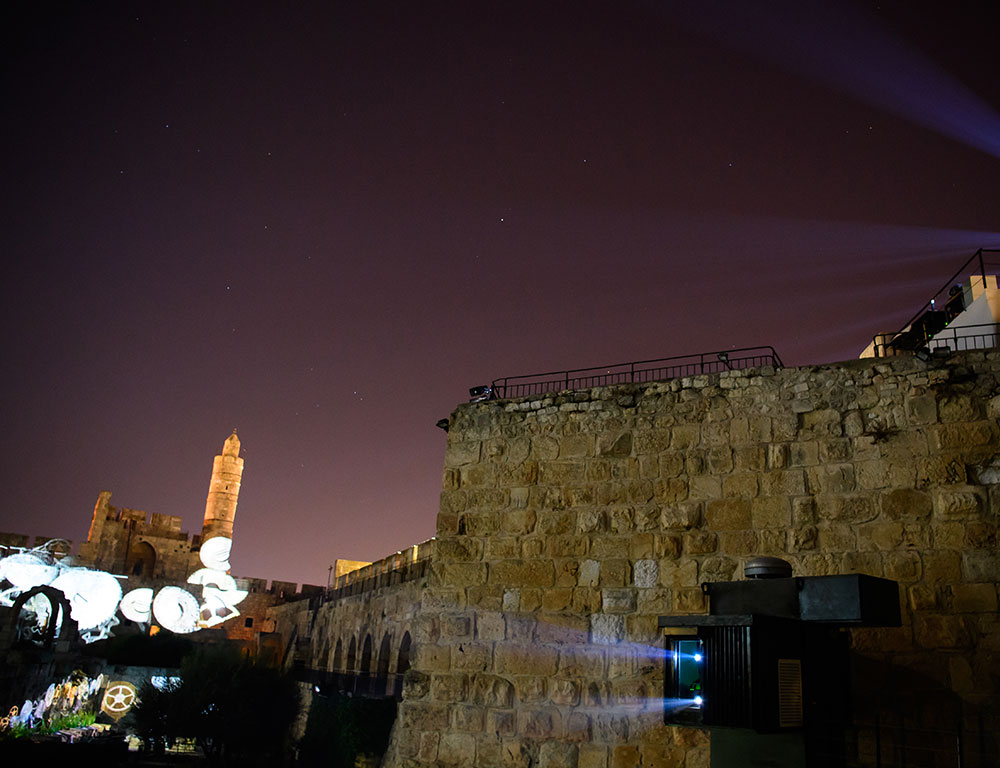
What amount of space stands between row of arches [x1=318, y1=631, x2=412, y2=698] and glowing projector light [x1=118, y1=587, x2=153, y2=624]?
11.3 metres

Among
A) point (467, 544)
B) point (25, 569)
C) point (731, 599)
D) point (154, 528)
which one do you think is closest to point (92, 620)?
point (25, 569)

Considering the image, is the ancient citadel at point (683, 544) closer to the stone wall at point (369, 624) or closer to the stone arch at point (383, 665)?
the stone wall at point (369, 624)

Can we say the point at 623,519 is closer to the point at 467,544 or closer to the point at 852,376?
the point at 467,544

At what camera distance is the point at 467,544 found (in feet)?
19.7

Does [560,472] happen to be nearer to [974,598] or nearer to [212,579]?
[974,598]

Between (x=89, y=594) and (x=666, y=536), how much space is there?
29040mm

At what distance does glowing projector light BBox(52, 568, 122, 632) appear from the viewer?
27.9 meters

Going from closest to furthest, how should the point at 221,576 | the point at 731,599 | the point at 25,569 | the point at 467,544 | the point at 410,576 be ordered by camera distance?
the point at 731,599, the point at 467,544, the point at 410,576, the point at 25,569, the point at 221,576

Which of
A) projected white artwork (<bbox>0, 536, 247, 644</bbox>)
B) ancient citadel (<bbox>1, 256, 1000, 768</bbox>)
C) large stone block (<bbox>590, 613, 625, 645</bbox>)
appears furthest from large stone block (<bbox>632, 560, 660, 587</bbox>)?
projected white artwork (<bbox>0, 536, 247, 644</bbox>)

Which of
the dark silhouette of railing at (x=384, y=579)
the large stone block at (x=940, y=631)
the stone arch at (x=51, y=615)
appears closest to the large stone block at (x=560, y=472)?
the large stone block at (x=940, y=631)

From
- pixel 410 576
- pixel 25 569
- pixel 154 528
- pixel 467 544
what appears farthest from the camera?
pixel 154 528

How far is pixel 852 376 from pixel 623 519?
182cm

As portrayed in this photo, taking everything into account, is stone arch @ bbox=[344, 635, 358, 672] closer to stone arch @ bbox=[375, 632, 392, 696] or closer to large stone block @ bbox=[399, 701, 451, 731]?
stone arch @ bbox=[375, 632, 392, 696]

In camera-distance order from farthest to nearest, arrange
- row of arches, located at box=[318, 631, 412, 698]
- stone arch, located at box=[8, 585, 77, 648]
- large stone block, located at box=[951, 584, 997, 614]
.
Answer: row of arches, located at box=[318, 631, 412, 698], stone arch, located at box=[8, 585, 77, 648], large stone block, located at box=[951, 584, 997, 614]
